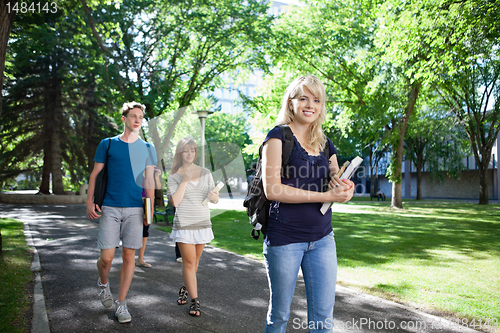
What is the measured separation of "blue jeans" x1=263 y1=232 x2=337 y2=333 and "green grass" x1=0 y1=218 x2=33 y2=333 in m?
2.72

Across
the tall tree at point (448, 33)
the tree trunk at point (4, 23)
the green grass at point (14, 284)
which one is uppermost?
the tall tree at point (448, 33)

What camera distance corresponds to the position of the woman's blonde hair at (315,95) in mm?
2346

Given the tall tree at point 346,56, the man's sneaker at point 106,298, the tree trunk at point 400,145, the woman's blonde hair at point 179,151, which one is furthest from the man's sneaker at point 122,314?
the tree trunk at point 400,145

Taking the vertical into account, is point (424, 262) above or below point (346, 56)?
below

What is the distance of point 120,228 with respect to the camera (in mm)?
3938

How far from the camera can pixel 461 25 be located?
1084cm

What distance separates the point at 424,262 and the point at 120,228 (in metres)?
5.62

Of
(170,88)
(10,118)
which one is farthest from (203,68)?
(10,118)

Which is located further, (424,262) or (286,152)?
(424,262)

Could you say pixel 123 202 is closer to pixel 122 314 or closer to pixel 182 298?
pixel 122 314

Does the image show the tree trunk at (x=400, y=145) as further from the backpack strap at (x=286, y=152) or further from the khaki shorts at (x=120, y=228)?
the backpack strap at (x=286, y=152)

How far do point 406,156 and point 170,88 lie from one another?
79.8 feet

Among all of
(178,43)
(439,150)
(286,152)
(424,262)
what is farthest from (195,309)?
(439,150)

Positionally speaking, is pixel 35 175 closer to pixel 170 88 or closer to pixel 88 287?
pixel 170 88
